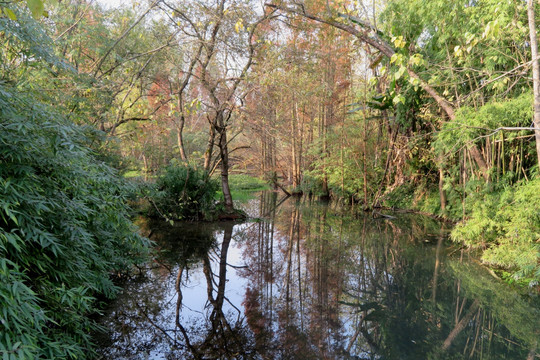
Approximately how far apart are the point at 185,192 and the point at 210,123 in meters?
2.13

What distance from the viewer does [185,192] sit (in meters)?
10.3

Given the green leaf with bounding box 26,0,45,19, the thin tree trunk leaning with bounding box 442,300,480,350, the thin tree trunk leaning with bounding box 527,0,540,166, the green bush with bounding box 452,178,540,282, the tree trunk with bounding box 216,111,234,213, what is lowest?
the thin tree trunk leaning with bounding box 442,300,480,350

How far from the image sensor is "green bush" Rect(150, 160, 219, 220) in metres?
10.2

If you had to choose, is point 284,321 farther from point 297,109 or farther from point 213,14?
point 297,109

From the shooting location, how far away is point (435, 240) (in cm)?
922

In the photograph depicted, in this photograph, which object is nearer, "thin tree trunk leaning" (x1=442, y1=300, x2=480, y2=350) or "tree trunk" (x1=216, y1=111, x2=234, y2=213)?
"thin tree trunk leaning" (x1=442, y1=300, x2=480, y2=350)

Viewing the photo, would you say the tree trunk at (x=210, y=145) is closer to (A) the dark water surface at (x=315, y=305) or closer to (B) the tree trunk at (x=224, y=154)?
(B) the tree trunk at (x=224, y=154)

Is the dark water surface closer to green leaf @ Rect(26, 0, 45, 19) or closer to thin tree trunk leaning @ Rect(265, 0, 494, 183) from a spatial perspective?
green leaf @ Rect(26, 0, 45, 19)

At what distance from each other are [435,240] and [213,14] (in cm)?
811

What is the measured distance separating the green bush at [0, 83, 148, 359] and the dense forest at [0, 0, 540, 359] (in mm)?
17

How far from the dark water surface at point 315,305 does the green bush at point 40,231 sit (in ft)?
2.77

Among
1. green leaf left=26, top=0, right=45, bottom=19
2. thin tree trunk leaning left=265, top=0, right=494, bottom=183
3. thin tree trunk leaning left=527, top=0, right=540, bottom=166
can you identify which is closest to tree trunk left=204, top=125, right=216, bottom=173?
thin tree trunk leaning left=265, top=0, right=494, bottom=183

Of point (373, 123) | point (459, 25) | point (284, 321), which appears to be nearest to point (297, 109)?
point (373, 123)

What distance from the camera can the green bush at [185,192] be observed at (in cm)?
1025
